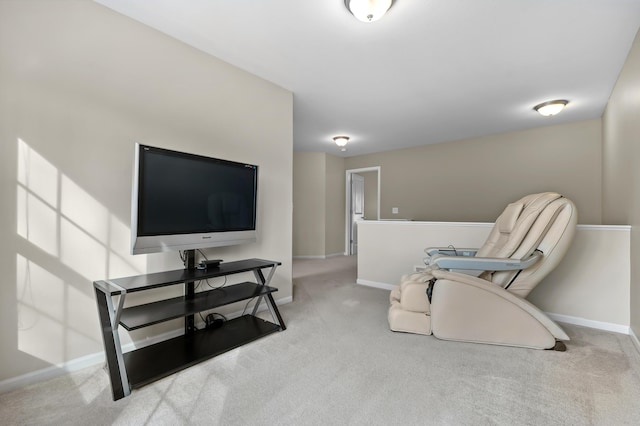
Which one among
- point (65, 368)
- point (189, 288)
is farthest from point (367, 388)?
point (65, 368)

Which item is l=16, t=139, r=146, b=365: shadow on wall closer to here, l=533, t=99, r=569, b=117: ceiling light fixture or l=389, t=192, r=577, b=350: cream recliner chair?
l=389, t=192, r=577, b=350: cream recliner chair

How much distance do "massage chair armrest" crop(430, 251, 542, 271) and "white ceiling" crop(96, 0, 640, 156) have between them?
1759 millimetres

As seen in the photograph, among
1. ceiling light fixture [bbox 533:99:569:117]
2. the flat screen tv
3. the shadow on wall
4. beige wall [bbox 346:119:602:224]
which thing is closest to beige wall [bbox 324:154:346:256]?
beige wall [bbox 346:119:602:224]

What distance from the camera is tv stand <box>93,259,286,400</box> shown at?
5.61 ft

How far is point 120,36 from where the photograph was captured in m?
2.12

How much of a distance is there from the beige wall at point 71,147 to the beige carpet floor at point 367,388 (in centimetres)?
42

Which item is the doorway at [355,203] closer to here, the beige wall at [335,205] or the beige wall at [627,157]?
the beige wall at [335,205]

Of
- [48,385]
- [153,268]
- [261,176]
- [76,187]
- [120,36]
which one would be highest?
[120,36]

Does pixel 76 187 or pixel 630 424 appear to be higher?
pixel 76 187

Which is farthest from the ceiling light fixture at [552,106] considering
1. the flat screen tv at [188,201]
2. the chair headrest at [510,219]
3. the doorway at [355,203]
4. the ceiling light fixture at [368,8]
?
the flat screen tv at [188,201]

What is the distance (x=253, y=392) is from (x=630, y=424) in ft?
6.24

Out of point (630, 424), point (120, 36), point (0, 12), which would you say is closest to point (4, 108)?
point (0, 12)

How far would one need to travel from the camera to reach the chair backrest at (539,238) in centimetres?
225

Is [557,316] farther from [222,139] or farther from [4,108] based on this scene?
[4,108]
